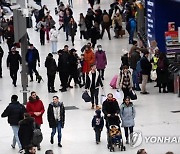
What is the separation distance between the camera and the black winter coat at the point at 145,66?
2573 centimetres

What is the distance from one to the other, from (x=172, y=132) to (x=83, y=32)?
58.6ft

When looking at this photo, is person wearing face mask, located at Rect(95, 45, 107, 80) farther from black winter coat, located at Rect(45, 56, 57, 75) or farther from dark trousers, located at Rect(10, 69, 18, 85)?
dark trousers, located at Rect(10, 69, 18, 85)

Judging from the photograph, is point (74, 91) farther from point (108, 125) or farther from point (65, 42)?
point (65, 42)

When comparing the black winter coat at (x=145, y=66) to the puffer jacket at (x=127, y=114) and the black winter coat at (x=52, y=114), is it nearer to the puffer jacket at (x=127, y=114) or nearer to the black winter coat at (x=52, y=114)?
the puffer jacket at (x=127, y=114)

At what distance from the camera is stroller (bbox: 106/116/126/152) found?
19.1 meters

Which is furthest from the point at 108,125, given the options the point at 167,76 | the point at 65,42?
the point at 65,42

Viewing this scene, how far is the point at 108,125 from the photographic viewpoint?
63.3 ft

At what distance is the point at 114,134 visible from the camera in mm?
19125

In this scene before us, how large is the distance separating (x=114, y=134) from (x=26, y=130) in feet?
7.30

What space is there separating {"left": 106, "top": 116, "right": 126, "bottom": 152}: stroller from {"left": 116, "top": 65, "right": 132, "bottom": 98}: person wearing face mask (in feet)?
15.0

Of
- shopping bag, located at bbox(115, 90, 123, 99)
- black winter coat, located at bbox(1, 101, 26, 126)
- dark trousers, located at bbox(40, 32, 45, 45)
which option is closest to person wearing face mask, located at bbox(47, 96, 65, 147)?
black winter coat, located at bbox(1, 101, 26, 126)

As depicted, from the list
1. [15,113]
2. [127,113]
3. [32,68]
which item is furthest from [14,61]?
[127,113]

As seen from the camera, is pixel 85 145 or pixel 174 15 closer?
pixel 85 145

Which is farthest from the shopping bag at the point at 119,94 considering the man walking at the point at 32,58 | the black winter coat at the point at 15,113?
the black winter coat at the point at 15,113
